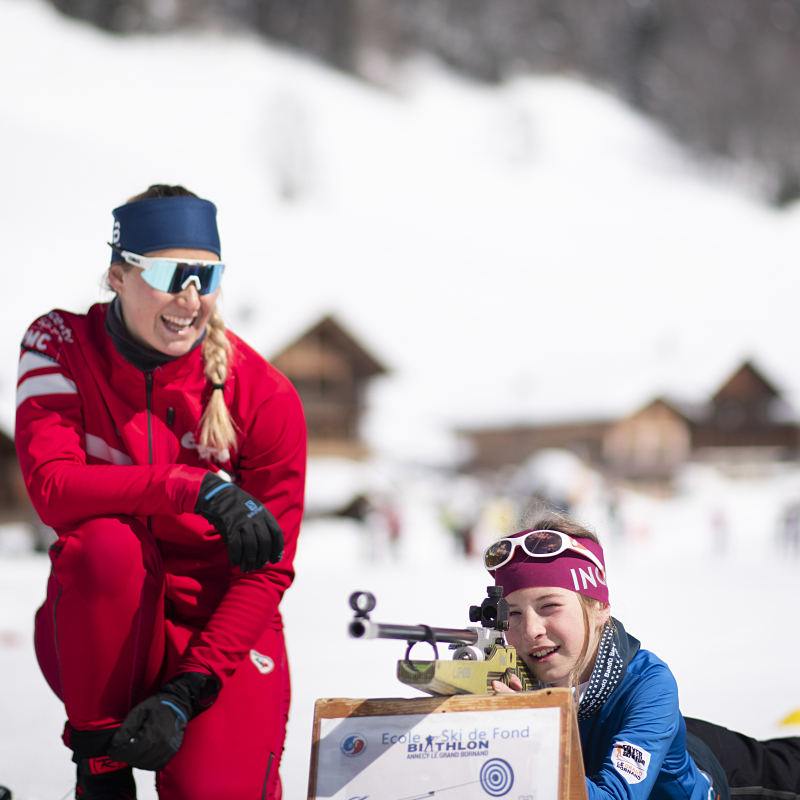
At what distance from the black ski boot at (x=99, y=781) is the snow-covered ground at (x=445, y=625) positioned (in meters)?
0.83

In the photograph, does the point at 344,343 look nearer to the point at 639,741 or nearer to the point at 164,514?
the point at 164,514

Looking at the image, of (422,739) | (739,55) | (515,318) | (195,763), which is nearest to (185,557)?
(195,763)

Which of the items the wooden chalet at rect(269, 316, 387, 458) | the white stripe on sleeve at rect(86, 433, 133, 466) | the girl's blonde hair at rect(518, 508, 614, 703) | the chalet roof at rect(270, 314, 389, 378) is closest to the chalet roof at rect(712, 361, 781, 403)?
the chalet roof at rect(270, 314, 389, 378)

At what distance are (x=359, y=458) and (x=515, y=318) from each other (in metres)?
46.3

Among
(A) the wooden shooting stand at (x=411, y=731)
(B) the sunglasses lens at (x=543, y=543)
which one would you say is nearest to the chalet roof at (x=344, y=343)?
(B) the sunglasses lens at (x=543, y=543)

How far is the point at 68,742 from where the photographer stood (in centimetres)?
211

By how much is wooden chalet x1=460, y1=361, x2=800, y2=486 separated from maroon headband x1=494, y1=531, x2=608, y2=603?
39961mm

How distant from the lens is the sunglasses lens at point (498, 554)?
2309mm

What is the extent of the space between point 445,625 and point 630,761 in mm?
5403

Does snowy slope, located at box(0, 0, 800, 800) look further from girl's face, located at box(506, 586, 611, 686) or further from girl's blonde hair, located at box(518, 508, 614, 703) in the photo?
girl's face, located at box(506, 586, 611, 686)

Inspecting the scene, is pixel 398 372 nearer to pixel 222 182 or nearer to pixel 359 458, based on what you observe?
pixel 359 458

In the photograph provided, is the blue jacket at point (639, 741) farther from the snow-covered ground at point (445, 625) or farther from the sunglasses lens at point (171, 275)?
the sunglasses lens at point (171, 275)

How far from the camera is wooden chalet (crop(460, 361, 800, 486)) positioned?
41625mm

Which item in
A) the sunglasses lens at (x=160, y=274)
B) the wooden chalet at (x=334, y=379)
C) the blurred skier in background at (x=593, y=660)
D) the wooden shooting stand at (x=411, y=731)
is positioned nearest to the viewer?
the wooden shooting stand at (x=411, y=731)
